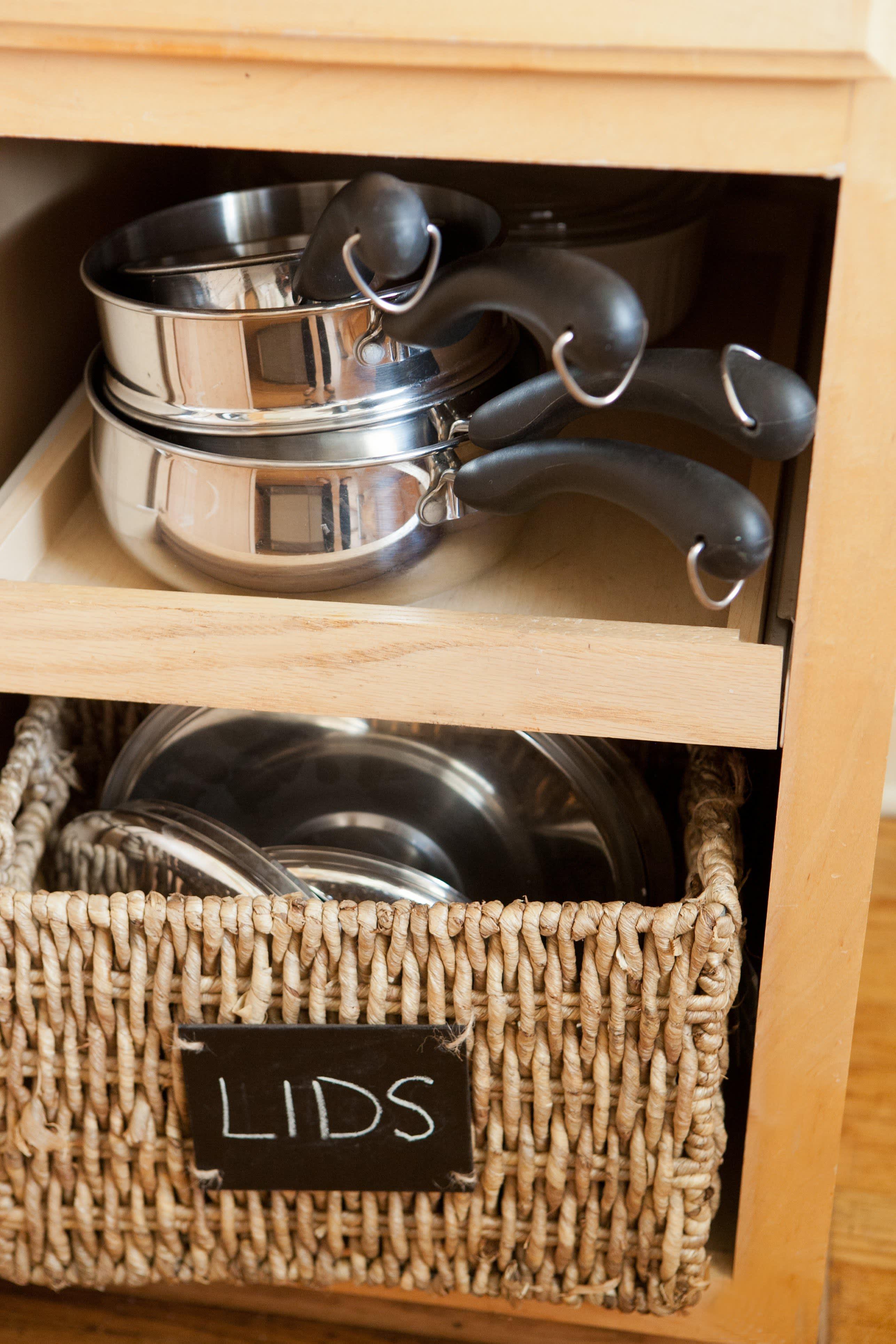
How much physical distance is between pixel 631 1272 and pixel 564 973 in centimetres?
22

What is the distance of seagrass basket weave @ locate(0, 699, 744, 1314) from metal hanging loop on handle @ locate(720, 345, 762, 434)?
9.2 inches

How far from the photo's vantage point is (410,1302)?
81 cm

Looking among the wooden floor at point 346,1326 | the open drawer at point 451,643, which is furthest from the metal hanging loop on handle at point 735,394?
the wooden floor at point 346,1326

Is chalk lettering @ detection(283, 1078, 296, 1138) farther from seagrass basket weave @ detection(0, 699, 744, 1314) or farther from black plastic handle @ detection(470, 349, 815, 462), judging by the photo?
black plastic handle @ detection(470, 349, 815, 462)

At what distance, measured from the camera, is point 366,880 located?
0.72 meters

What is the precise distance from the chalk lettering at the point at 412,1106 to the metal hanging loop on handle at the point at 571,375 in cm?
36

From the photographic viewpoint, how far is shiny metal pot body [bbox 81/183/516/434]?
563mm

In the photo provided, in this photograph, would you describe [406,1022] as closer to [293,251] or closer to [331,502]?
[331,502]

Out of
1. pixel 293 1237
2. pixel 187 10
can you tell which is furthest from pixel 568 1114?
pixel 187 10

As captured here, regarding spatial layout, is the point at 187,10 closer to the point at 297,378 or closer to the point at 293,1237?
the point at 297,378

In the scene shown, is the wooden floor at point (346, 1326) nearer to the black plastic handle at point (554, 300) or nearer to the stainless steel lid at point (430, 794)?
the stainless steel lid at point (430, 794)

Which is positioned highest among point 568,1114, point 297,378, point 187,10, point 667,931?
point 187,10

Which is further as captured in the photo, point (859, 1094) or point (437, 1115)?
point (859, 1094)

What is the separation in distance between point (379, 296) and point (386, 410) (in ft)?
0.26
